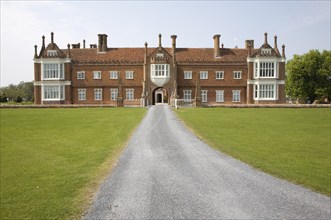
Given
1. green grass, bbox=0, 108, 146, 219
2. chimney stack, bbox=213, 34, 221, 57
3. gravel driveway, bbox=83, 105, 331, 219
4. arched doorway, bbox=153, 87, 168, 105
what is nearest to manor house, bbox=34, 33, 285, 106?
chimney stack, bbox=213, 34, 221, 57

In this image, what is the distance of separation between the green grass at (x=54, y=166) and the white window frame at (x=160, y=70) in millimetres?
30087

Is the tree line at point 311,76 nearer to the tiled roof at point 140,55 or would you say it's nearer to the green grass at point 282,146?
the tiled roof at point 140,55

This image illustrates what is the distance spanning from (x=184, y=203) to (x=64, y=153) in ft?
27.5

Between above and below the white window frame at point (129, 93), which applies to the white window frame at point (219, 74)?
above

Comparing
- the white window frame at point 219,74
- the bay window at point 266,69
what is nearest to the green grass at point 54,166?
the white window frame at point 219,74

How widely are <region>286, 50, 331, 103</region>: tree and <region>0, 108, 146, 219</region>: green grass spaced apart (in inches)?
1993

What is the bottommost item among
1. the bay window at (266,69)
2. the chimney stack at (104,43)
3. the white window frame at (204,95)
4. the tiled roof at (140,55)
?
the white window frame at (204,95)

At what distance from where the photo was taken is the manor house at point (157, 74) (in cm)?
5419

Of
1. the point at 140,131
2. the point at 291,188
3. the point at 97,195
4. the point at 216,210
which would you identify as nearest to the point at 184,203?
the point at 216,210

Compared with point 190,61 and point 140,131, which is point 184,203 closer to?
point 140,131

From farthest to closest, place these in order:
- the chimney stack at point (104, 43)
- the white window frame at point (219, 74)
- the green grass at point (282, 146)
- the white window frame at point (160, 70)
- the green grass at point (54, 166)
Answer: the chimney stack at point (104, 43), the white window frame at point (219, 74), the white window frame at point (160, 70), the green grass at point (282, 146), the green grass at point (54, 166)

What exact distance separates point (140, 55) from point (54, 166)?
146 feet

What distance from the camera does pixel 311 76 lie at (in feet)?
216

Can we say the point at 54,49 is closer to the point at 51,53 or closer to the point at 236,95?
the point at 51,53
